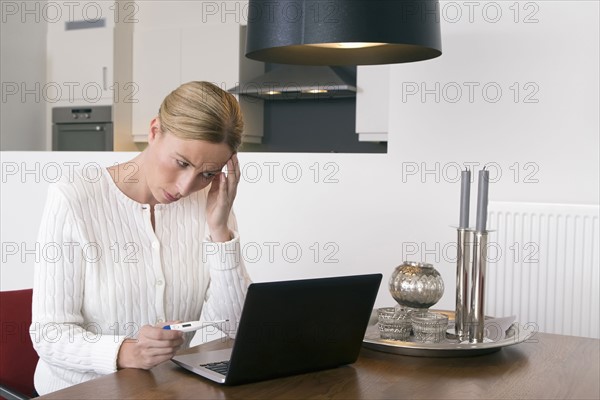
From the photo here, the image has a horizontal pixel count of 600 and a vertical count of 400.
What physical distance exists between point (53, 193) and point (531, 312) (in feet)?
5.84

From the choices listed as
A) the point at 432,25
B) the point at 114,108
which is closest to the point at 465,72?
the point at 432,25

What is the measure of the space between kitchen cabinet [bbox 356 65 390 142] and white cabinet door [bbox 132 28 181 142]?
1.59 meters

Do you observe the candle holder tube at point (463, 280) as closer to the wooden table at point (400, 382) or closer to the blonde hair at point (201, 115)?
the wooden table at point (400, 382)

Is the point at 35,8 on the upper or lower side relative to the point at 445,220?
upper

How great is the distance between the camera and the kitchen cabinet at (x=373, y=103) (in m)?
4.70

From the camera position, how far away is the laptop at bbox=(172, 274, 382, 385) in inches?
49.5

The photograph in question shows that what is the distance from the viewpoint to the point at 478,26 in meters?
2.87

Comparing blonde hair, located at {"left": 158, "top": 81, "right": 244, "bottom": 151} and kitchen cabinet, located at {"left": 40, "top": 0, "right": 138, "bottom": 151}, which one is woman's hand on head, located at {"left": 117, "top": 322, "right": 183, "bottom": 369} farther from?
kitchen cabinet, located at {"left": 40, "top": 0, "right": 138, "bottom": 151}

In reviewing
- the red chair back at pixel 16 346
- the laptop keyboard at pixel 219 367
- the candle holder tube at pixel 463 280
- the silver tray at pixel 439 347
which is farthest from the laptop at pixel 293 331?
the red chair back at pixel 16 346

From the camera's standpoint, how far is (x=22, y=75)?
6121 mm

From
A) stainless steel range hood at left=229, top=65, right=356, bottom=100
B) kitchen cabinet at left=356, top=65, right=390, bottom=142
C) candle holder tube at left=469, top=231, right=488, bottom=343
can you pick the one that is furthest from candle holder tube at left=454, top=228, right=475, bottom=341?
stainless steel range hood at left=229, top=65, right=356, bottom=100

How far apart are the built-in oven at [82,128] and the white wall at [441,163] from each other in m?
2.89

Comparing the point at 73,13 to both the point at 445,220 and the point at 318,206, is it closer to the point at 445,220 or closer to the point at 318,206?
the point at 318,206

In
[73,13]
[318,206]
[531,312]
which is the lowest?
[531,312]
